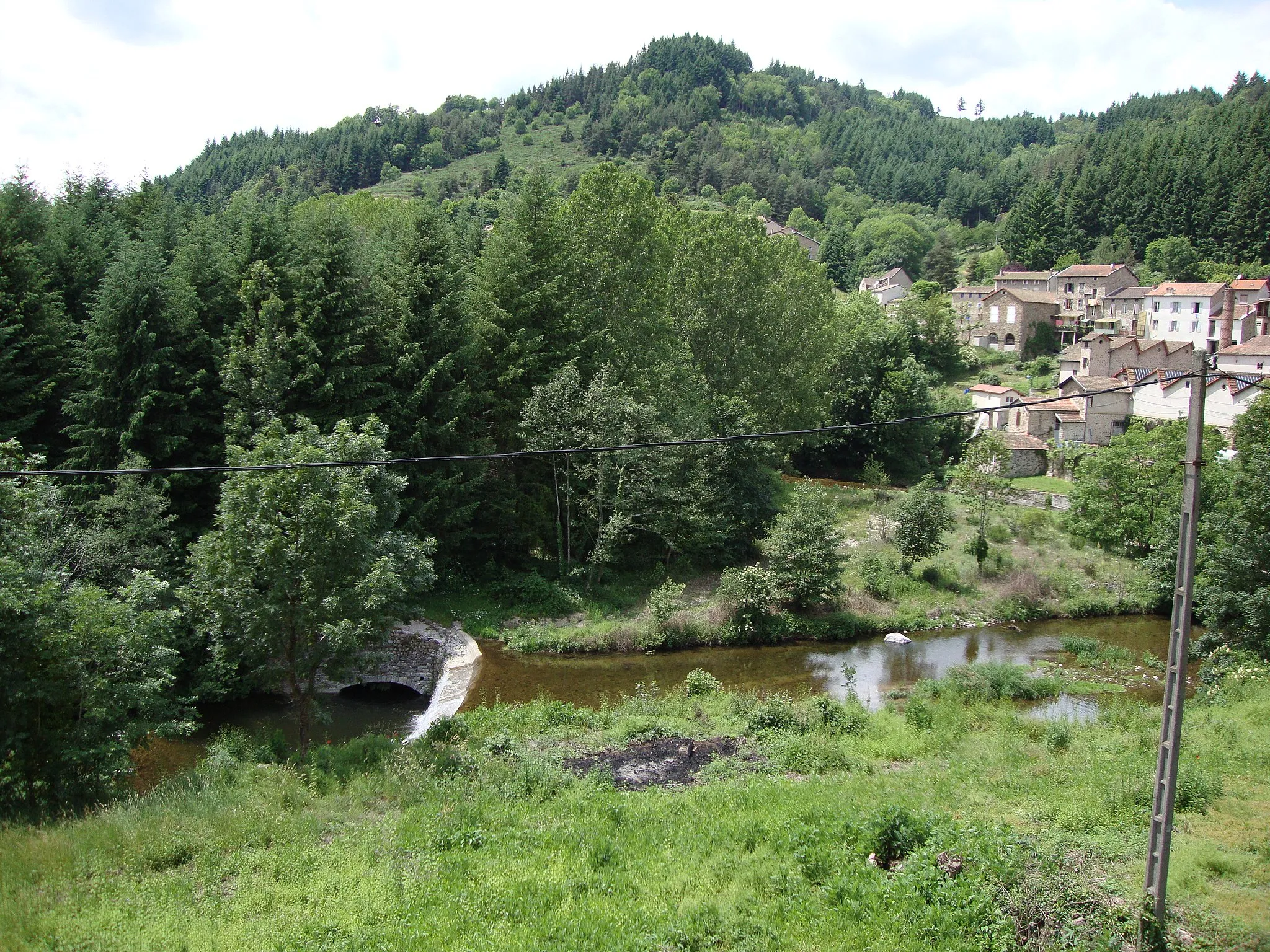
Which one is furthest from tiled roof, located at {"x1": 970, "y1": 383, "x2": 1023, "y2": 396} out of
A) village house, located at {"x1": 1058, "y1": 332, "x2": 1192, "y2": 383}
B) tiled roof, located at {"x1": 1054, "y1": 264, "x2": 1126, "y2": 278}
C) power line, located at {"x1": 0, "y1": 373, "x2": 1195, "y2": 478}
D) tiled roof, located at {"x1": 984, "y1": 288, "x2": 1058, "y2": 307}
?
power line, located at {"x1": 0, "y1": 373, "x2": 1195, "y2": 478}

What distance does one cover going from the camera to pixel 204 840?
9.45 metres

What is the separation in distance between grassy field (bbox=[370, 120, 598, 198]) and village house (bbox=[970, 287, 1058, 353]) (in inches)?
2792

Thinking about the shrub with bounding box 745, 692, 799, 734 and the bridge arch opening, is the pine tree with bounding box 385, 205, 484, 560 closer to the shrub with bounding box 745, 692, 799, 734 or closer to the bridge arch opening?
the bridge arch opening

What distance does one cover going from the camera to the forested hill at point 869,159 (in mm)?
88812

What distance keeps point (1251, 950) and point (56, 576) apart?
50.3ft

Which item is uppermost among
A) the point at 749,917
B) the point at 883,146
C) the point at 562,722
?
the point at 883,146

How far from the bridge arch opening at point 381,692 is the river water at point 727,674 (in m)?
0.04

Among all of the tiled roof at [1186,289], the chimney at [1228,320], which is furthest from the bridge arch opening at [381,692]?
the tiled roof at [1186,289]

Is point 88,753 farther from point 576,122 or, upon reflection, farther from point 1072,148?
point 576,122

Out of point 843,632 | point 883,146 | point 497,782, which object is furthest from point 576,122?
point 497,782

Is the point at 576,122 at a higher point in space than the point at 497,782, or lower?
higher

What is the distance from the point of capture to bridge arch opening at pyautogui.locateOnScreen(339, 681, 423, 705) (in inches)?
805

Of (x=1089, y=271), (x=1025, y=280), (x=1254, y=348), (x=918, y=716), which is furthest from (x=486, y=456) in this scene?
(x=1025, y=280)

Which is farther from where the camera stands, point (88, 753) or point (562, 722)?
point (562, 722)
